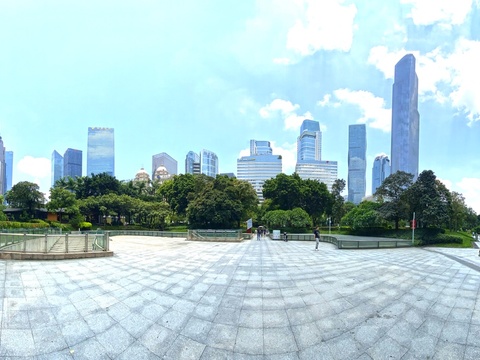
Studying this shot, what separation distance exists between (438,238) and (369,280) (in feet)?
76.8

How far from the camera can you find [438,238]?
83.4ft

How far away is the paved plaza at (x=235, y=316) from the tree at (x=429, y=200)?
21.2 meters

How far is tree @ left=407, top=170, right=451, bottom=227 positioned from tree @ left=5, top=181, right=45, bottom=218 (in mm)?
57475

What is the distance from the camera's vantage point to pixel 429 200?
89.4 ft

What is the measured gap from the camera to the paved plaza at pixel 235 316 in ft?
14.6

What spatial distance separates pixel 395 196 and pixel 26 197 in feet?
192

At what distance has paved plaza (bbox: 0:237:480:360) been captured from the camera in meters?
4.45

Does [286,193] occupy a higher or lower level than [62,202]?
higher

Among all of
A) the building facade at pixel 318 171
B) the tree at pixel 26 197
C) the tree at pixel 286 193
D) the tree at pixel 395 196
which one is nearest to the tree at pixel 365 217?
the tree at pixel 395 196

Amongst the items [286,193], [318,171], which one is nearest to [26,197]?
[286,193]

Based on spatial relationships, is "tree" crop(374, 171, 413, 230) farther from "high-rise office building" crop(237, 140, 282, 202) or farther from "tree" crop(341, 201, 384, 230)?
"high-rise office building" crop(237, 140, 282, 202)

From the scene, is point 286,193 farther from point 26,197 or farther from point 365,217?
point 26,197

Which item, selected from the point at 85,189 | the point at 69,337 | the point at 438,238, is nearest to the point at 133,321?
the point at 69,337

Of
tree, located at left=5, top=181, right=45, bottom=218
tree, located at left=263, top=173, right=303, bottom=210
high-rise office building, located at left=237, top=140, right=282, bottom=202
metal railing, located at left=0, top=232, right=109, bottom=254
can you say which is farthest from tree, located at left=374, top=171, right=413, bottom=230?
high-rise office building, located at left=237, top=140, right=282, bottom=202
